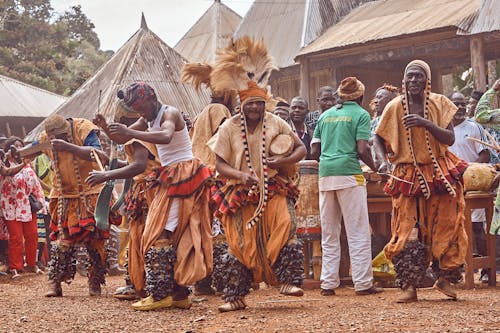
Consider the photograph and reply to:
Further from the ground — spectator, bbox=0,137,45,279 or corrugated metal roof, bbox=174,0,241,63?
corrugated metal roof, bbox=174,0,241,63

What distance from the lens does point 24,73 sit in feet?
114

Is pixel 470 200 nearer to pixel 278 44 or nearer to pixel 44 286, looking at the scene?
pixel 44 286

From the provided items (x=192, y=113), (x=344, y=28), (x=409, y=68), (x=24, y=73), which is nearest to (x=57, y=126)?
(x=409, y=68)

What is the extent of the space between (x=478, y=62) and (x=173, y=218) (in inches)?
392

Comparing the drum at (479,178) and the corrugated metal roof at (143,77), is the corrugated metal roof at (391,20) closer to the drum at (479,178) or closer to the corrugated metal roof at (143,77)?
the corrugated metal roof at (143,77)

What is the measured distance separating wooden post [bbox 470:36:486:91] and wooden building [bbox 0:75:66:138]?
51.3 feet

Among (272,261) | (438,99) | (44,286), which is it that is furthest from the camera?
(44,286)

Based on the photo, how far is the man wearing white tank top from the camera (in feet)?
24.2

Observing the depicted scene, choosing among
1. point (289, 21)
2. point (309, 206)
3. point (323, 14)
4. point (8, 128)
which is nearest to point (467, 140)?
point (309, 206)

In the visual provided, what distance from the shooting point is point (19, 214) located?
506 inches

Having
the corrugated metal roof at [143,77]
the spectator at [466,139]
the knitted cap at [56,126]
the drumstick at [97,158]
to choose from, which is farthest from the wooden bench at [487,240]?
the corrugated metal roof at [143,77]

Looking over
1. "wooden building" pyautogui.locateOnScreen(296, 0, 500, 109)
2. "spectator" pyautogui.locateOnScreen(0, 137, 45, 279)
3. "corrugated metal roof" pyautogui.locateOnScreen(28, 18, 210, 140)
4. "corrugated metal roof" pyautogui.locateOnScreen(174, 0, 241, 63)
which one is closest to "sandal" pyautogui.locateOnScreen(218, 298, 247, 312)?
"spectator" pyautogui.locateOnScreen(0, 137, 45, 279)

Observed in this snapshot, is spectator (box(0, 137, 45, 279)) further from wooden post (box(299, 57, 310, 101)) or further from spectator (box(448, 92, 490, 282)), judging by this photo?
wooden post (box(299, 57, 310, 101))

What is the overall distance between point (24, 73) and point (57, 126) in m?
26.8
